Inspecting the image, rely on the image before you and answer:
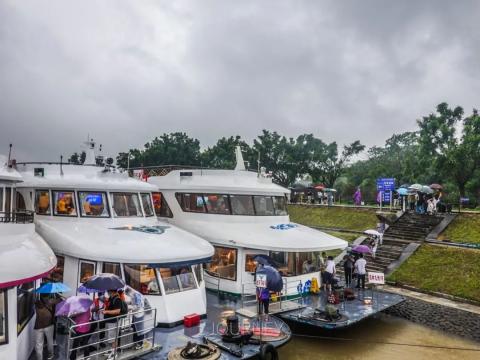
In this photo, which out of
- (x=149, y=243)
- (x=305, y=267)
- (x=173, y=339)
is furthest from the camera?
(x=305, y=267)

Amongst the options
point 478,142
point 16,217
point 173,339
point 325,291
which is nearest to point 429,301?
point 325,291

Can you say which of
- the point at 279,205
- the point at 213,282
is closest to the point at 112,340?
the point at 213,282

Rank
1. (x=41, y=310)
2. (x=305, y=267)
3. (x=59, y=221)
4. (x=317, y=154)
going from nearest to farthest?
(x=41, y=310)
(x=59, y=221)
(x=305, y=267)
(x=317, y=154)

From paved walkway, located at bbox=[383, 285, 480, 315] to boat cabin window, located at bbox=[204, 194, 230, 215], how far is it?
984 cm

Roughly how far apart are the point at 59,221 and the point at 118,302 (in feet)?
22.6

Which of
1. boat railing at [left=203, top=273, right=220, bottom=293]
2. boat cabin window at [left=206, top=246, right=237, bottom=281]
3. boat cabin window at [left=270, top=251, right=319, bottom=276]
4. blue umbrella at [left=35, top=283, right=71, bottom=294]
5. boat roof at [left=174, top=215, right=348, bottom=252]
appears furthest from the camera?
boat railing at [left=203, top=273, right=220, bottom=293]

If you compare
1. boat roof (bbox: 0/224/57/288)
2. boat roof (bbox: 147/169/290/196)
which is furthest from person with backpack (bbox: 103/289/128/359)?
boat roof (bbox: 147/169/290/196)

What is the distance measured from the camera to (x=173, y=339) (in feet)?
38.2

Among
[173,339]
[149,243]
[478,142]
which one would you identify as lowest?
[173,339]

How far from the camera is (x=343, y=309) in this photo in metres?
15.4

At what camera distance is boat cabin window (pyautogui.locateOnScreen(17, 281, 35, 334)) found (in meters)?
9.69

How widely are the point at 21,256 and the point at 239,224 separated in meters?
10.7

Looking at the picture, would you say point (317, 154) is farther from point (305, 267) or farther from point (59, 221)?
point (59, 221)

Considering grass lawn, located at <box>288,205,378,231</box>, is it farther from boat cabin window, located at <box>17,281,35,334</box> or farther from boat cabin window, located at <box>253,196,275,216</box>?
boat cabin window, located at <box>17,281,35,334</box>
